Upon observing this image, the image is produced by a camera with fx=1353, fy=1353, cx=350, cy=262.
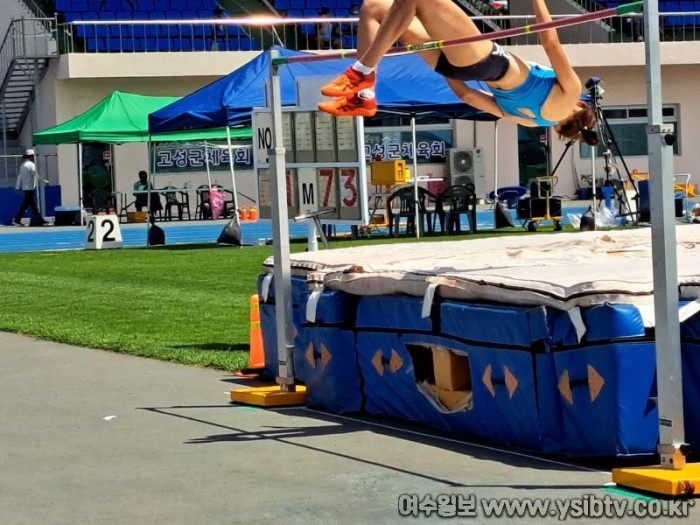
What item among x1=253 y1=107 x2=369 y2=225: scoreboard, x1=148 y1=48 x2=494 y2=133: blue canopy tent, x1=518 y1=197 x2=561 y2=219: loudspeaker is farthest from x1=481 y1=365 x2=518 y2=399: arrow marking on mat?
x1=518 y1=197 x2=561 y2=219: loudspeaker

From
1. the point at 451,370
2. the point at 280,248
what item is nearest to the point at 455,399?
the point at 451,370

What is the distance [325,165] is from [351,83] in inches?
83.4

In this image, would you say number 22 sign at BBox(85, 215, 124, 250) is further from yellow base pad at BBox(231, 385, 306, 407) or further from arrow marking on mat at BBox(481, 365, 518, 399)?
arrow marking on mat at BBox(481, 365, 518, 399)

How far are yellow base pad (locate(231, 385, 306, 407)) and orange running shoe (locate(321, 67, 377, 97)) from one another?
5.98 ft

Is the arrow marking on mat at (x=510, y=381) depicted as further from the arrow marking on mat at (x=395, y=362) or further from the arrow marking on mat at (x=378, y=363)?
the arrow marking on mat at (x=378, y=363)

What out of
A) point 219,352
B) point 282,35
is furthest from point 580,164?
point 219,352

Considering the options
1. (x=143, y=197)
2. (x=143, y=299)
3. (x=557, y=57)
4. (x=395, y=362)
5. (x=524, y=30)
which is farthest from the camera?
(x=143, y=197)

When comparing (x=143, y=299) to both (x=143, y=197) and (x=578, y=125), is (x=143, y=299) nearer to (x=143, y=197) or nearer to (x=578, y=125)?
(x=578, y=125)

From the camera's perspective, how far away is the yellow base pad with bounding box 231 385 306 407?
795cm

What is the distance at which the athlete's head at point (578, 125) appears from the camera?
770cm

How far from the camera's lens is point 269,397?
7.95m

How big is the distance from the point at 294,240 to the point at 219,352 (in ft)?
43.6

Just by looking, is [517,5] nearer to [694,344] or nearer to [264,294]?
[264,294]

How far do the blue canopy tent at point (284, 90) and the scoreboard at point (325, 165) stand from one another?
405 inches
